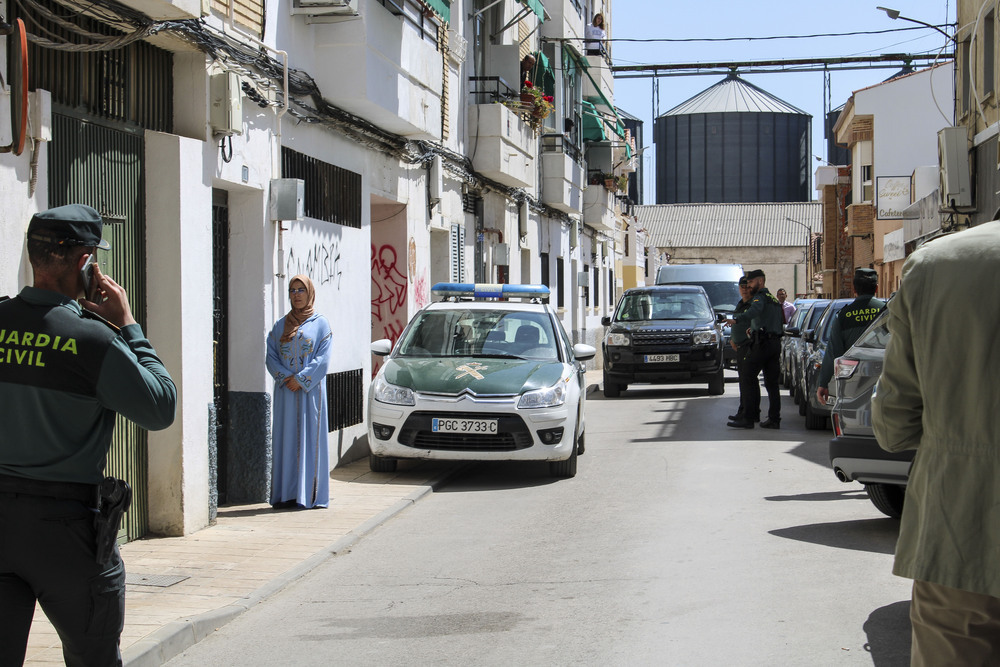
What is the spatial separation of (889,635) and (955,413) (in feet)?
9.20

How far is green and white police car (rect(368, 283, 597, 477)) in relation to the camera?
10.8 m

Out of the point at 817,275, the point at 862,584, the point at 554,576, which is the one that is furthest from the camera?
the point at 817,275

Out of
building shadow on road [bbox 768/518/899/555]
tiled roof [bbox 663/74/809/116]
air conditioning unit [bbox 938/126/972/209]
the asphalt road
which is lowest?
the asphalt road

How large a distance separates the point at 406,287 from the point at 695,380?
7.45 metres

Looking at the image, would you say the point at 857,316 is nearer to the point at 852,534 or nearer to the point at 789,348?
the point at 852,534

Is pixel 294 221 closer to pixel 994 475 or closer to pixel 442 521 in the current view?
pixel 442 521

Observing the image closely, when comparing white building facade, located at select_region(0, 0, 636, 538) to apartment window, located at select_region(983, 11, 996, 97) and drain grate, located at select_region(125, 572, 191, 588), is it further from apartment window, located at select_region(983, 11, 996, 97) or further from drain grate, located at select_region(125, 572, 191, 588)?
apartment window, located at select_region(983, 11, 996, 97)

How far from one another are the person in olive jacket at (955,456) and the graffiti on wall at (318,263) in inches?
323

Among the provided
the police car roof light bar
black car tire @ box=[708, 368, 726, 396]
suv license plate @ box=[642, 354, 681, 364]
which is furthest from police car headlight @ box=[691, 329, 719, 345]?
the police car roof light bar

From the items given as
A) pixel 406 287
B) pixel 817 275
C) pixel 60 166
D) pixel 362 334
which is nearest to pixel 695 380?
pixel 406 287

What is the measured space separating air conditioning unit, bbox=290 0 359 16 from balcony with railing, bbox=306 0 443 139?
16cm

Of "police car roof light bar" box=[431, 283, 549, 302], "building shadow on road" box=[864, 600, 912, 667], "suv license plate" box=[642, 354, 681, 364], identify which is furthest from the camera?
"suv license plate" box=[642, 354, 681, 364]

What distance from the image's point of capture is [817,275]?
6431 centimetres

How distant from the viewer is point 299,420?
377 inches
